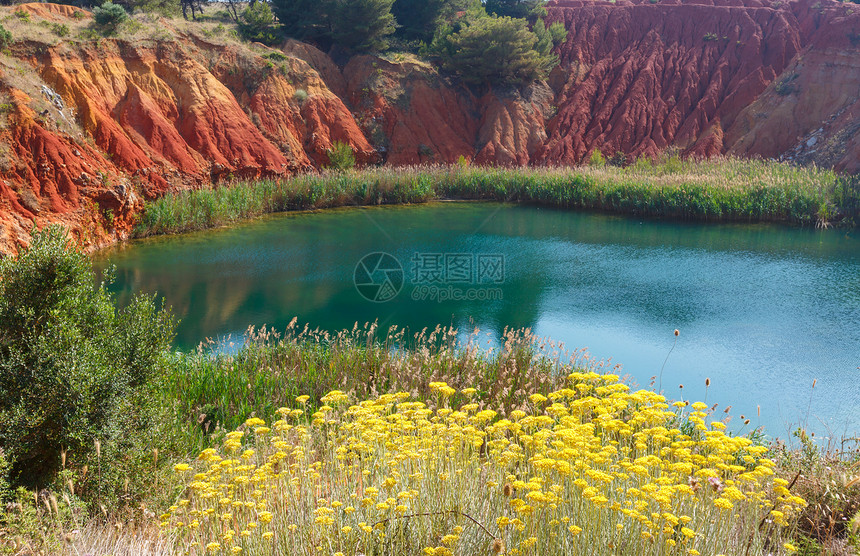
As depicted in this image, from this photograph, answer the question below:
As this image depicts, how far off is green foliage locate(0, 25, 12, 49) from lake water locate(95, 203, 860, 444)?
991 centimetres

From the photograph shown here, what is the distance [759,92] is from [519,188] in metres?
18.8

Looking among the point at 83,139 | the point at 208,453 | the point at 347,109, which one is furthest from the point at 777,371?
the point at 347,109

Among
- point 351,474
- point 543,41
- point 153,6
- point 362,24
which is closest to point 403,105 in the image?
point 362,24

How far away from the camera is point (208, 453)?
4.22 metres

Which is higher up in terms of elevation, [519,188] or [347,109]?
[347,109]

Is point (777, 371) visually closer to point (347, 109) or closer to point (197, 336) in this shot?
point (197, 336)

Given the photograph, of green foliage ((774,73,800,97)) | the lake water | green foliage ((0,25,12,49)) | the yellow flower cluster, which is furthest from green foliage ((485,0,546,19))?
the yellow flower cluster

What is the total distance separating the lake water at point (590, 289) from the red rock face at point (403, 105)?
380 cm

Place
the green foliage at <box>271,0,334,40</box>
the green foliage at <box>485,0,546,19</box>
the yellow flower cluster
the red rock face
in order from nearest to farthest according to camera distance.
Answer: the yellow flower cluster < the red rock face < the green foliage at <box>271,0,334,40</box> < the green foliage at <box>485,0,546,19</box>

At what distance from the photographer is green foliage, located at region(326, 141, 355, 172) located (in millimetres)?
30547

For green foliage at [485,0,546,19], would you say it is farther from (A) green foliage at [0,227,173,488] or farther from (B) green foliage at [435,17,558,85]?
(A) green foliage at [0,227,173,488]

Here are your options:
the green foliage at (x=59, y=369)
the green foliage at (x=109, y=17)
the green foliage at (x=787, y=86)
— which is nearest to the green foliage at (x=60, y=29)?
the green foliage at (x=109, y=17)

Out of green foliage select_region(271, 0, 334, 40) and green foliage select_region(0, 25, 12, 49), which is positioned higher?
green foliage select_region(271, 0, 334, 40)

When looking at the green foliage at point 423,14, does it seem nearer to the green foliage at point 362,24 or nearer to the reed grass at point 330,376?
the green foliage at point 362,24
